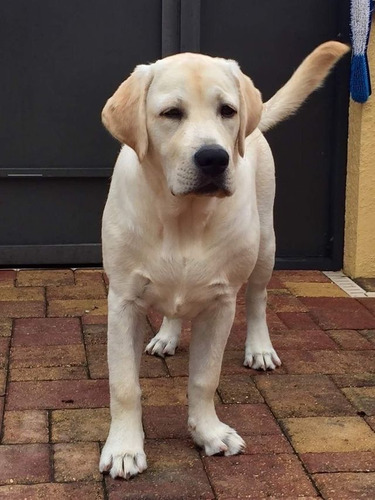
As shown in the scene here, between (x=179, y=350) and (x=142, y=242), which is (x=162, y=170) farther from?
(x=179, y=350)

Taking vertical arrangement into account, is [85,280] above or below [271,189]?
below

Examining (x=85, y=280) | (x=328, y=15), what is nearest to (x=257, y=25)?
(x=328, y=15)

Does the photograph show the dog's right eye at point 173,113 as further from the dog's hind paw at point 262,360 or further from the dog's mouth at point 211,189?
the dog's hind paw at point 262,360

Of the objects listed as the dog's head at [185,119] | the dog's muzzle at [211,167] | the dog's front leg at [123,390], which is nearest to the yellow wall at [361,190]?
the dog's head at [185,119]

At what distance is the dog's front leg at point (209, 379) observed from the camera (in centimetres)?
324

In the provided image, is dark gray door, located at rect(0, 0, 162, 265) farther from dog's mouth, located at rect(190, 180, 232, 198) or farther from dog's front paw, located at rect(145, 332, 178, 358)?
dog's mouth, located at rect(190, 180, 232, 198)

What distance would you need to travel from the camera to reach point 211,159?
2.78 metres

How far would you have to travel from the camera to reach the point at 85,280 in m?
5.53

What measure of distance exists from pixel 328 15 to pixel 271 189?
2.06m

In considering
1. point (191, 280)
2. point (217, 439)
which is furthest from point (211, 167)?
point (217, 439)

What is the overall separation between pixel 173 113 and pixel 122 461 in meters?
1.16

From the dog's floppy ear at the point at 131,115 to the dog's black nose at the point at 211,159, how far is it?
A: 9.3 inches

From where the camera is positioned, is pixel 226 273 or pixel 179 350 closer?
pixel 226 273

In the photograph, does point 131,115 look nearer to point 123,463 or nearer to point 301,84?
point 123,463
